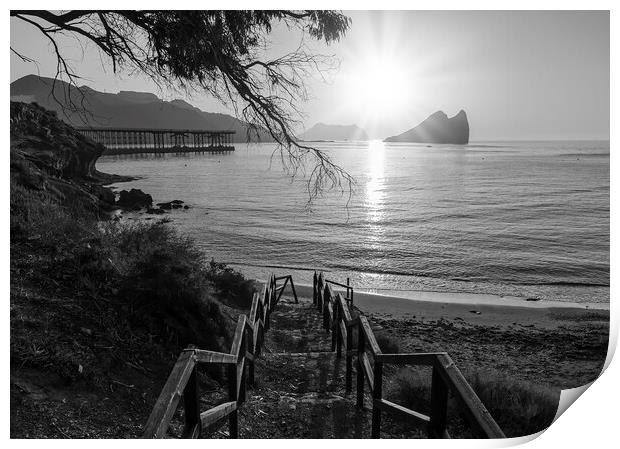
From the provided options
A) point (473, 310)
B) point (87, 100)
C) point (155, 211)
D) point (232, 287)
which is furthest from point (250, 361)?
point (155, 211)

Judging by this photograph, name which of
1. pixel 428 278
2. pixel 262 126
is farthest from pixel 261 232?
pixel 262 126

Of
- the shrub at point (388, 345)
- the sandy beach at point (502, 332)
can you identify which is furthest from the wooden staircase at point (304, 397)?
the sandy beach at point (502, 332)

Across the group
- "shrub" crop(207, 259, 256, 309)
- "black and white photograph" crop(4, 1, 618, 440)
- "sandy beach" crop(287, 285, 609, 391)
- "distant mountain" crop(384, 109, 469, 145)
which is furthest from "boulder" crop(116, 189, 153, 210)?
"shrub" crop(207, 259, 256, 309)

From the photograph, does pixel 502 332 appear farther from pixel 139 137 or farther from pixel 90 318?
pixel 139 137

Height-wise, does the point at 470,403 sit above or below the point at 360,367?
above

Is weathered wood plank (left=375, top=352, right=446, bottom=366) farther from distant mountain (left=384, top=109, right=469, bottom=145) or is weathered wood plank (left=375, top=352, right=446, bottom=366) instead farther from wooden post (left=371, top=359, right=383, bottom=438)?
distant mountain (left=384, top=109, right=469, bottom=145)

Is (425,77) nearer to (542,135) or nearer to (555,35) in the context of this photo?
(555,35)

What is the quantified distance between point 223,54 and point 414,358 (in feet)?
13.5

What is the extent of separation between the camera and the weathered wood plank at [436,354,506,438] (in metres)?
2.11

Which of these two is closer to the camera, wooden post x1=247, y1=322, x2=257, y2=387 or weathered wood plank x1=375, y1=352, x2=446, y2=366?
weathered wood plank x1=375, y1=352, x2=446, y2=366

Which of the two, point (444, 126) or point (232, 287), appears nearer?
point (232, 287)

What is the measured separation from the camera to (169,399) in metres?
2.04

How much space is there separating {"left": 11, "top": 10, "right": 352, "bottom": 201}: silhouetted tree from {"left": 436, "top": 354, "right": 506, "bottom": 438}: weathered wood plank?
2861 mm

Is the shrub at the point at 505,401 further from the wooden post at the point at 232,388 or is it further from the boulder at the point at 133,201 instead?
the boulder at the point at 133,201
